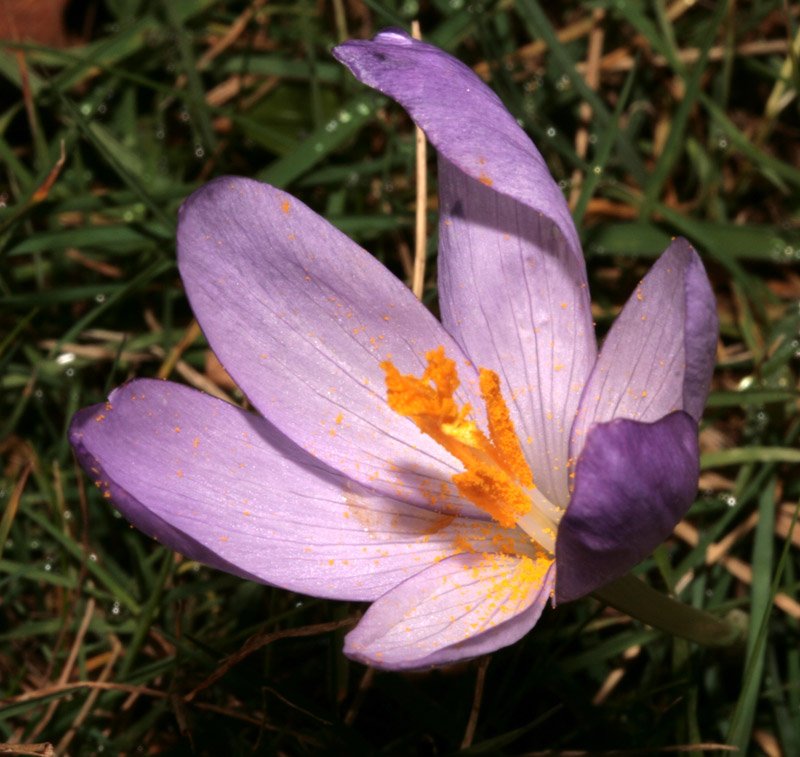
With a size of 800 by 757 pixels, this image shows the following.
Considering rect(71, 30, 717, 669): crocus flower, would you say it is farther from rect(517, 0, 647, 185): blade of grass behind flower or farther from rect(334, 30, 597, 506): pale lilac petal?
rect(517, 0, 647, 185): blade of grass behind flower

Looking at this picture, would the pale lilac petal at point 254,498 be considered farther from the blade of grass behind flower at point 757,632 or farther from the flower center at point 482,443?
the blade of grass behind flower at point 757,632

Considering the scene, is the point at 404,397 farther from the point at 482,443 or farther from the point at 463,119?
the point at 463,119

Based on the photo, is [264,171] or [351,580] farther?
[264,171]

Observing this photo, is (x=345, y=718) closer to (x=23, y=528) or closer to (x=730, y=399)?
(x=23, y=528)

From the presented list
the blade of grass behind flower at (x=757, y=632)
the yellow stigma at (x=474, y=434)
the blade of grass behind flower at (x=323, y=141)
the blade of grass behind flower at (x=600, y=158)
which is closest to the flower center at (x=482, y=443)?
the yellow stigma at (x=474, y=434)

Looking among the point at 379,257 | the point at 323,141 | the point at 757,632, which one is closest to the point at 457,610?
the point at 757,632

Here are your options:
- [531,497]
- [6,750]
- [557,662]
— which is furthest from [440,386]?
[6,750]

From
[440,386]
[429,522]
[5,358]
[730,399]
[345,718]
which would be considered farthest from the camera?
[5,358]

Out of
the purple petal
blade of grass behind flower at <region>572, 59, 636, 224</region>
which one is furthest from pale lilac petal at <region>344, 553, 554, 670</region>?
blade of grass behind flower at <region>572, 59, 636, 224</region>
